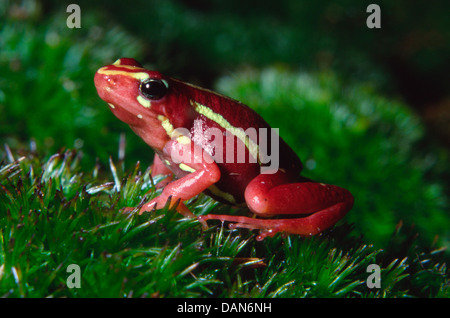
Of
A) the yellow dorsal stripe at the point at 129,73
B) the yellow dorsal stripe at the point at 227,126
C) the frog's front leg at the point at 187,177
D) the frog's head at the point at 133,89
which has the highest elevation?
the yellow dorsal stripe at the point at 129,73

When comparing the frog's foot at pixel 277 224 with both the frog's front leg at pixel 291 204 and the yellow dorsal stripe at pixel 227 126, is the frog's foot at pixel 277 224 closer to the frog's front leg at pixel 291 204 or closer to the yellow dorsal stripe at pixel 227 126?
the frog's front leg at pixel 291 204

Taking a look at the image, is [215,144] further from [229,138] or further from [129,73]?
[129,73]

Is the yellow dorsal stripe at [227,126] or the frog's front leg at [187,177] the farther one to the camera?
the yellow dorsal stripe at [227,126]

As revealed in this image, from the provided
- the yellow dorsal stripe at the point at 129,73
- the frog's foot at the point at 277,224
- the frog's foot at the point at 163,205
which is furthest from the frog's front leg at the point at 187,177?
the yellow dorsal stripe at the point at 129,73

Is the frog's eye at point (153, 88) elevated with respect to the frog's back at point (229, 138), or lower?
elevated

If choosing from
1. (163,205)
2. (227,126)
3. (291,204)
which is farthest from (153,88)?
(291,204)

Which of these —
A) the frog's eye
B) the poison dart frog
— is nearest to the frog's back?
the poison dart frog

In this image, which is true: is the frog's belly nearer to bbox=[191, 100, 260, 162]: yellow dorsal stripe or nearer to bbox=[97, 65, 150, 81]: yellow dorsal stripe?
bbox=[191, 100, 260, 162]: yellow dorsal stripe
